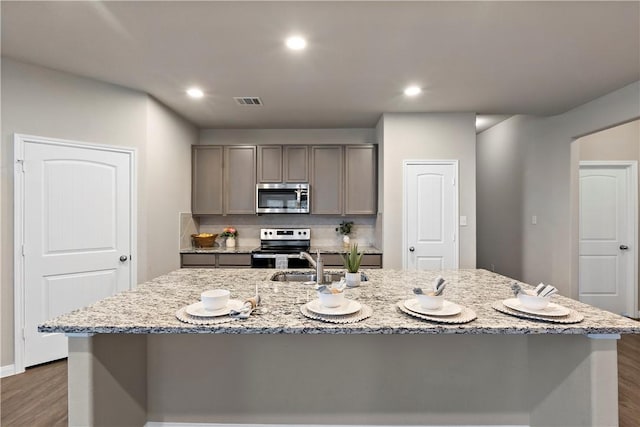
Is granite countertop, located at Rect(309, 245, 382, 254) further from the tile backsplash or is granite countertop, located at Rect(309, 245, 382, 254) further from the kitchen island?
the kitchen island

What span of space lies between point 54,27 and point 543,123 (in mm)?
5129

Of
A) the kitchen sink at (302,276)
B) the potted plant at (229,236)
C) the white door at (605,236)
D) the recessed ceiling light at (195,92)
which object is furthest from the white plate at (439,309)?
the white door at (605,236)

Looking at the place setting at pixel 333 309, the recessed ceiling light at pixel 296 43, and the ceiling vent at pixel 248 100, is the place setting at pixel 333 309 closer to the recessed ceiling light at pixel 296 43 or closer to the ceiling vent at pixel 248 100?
the recessed ceiling light at pixel 296 43

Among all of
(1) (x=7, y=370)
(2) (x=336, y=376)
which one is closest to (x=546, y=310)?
(2) (x=336, y=376)

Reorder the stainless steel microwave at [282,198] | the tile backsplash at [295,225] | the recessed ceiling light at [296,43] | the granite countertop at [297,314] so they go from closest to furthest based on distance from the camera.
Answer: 1. the granite countertop at [297,314]
2. the recessed ceiling light at [296,43]
3. the stainless steel microwave at [282,198]
4. the tile backsplash at [295,225]

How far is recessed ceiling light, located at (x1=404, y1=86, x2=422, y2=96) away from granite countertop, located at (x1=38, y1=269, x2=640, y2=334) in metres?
1.97

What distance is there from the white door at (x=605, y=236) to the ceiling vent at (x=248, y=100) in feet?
13.9

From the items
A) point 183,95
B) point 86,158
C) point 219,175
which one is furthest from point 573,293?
point 86,158

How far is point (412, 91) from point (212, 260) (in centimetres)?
306

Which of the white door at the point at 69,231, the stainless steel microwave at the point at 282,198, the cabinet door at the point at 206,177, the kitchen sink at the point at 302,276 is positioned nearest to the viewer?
the kitchen sink at the point at 302,276

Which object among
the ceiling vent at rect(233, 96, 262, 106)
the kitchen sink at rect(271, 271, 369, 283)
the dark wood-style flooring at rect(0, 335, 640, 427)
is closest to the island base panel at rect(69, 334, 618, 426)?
the kitchen sink at rect(271, 271, 369, 283)

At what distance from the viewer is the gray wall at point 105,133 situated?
255 cm

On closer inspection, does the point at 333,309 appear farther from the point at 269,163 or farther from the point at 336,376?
the point at 269,163

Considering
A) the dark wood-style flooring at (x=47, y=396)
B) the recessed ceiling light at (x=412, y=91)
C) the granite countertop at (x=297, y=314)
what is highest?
the recessed ceiling light at (x=412, y=91)
